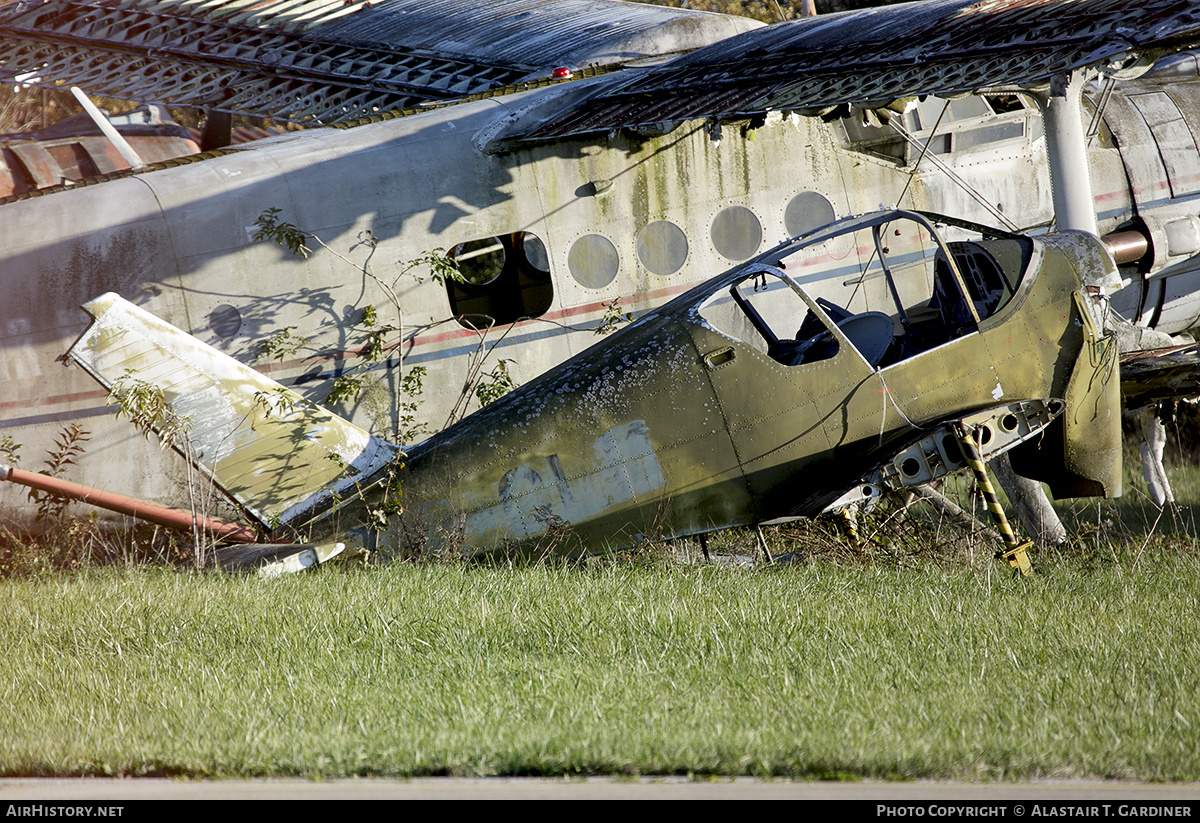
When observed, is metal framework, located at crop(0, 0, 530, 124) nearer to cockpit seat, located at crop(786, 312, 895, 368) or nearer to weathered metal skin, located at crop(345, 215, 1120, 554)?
cockpit seat, located at crop(786, 312, 895, 368)

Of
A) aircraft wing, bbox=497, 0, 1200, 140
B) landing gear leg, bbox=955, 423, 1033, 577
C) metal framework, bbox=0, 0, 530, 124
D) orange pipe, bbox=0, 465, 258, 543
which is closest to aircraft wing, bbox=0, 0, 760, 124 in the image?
metal framework, bbox=0, 0, 530, 124

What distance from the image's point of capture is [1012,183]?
10906 mm

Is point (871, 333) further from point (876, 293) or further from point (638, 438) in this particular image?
point (638, 438)

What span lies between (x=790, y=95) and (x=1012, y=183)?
3369 mm

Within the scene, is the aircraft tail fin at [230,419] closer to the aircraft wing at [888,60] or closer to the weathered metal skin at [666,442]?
the weathered metal skin at [666,442]

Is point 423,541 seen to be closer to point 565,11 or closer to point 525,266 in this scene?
point 525,266

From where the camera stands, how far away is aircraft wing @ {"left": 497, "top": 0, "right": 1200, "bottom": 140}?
793 cm

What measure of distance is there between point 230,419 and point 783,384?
3865 millimetres

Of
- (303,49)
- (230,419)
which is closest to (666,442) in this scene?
(230,419)

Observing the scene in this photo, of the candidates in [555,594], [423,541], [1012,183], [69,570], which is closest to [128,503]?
[69,570]

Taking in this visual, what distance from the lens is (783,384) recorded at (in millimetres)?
7551

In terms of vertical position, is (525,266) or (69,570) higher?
(525,266)
